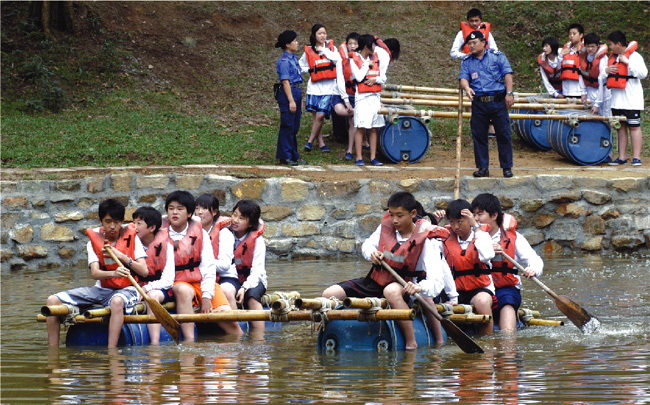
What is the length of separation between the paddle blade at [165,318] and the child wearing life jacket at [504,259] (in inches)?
101

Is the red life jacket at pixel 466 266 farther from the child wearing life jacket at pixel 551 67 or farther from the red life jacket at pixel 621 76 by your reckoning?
the child wearing life jacket at pixel 551 67

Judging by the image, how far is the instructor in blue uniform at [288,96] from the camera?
11625 millimetres

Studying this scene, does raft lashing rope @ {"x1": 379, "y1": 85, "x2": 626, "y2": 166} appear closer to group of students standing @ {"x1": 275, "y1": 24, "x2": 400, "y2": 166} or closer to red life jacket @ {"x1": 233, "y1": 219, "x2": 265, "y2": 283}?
group of students standing @ {"x1": 275, "y1": 24, "x2": 400, "y2": 166}

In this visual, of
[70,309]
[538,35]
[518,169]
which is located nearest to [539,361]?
[70,309]

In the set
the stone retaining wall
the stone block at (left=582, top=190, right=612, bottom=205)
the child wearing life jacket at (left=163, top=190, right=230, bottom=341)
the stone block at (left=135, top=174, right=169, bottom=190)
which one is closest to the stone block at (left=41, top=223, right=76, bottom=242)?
the stone retaining wall

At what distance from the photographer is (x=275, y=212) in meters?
11.0

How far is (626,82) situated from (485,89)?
242cm

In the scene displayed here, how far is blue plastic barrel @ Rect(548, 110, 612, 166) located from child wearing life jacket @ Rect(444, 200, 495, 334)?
5.75 m

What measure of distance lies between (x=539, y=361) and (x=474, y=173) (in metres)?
5.70

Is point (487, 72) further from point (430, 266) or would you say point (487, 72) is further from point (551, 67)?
point (430, 266)

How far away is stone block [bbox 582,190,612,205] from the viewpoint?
1134cm

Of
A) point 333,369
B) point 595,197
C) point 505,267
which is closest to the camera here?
point 333,369

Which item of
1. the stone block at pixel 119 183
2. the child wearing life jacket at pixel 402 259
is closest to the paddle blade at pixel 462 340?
the child wearing life jacket at pixel 402 259

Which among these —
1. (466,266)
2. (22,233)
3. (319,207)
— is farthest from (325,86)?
(466,266)
